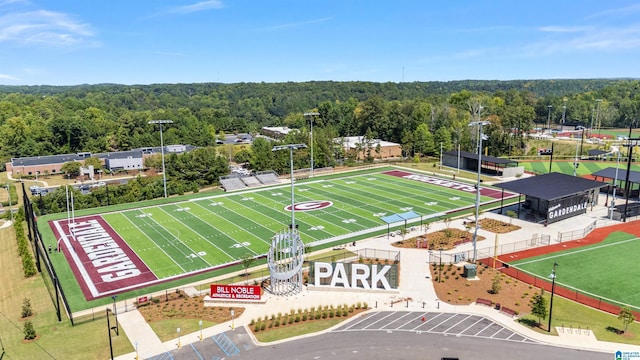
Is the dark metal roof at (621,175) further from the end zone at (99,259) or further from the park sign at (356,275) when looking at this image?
the end zone at (99,259)

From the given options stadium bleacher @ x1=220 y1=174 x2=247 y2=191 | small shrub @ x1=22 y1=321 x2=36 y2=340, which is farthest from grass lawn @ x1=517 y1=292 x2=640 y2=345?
stadium bleacher @ x1=220 y1=174 x2=247 y2=191

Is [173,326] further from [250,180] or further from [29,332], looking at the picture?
[250,180]

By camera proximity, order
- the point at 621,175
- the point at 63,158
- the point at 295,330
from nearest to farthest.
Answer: the point at 295,330
the point at 621,175
the point at 63,158

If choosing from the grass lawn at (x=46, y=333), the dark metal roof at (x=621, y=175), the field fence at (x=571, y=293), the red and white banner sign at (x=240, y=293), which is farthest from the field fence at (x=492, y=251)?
the grass lawn at (x=46, y=333)

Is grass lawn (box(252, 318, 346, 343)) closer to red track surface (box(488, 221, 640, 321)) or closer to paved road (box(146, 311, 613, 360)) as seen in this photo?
paved road (box(146, 311, 613, 360))

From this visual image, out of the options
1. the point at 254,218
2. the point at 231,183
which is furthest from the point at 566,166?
the point at 254,218

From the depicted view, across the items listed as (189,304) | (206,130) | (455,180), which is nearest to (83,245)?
(189,304)
